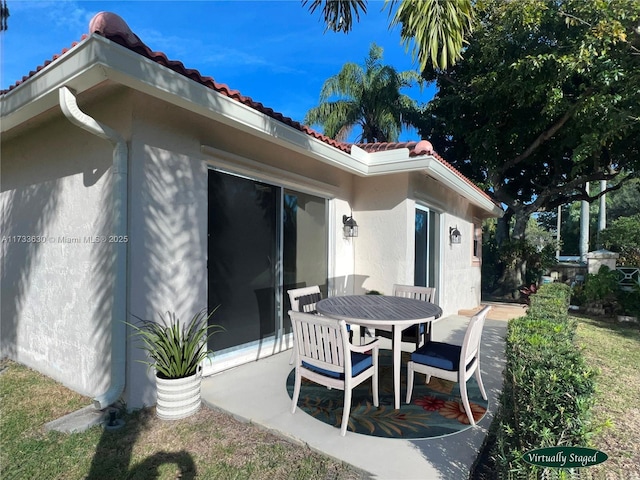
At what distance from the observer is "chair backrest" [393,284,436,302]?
17.9ft

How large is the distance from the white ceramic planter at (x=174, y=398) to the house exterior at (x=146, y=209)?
1.40 feet

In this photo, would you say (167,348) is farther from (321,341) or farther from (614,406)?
(614,406)

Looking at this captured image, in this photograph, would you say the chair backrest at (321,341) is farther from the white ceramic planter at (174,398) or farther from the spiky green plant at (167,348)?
the white ceramic planter at (174,398)

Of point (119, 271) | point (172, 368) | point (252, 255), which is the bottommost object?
point (172, 368)

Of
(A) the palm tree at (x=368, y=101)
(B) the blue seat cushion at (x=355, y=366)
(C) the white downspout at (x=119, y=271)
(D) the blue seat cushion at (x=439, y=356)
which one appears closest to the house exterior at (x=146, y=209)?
(C) the white downspout at (x=119, y=271)

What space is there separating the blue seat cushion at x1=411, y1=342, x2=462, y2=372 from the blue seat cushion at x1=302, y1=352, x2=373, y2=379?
55 centimetres

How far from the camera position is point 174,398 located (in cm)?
338

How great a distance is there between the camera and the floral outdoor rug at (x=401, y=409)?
3.18 m

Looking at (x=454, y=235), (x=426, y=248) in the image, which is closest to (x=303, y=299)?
(x=426, y=248)

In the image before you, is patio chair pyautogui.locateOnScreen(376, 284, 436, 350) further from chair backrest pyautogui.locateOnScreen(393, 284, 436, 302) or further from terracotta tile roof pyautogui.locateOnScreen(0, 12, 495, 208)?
terracotta tile roof pyautogui.locateOnScreen(0, 12, 495, 208)

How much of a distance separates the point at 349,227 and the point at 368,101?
12.4m

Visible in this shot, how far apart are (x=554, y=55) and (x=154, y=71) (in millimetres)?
11889

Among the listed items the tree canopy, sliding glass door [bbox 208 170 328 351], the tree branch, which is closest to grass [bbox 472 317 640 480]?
sliding glass door [bbox 208 170 328 351]

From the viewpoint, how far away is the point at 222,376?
4414 millimetres
